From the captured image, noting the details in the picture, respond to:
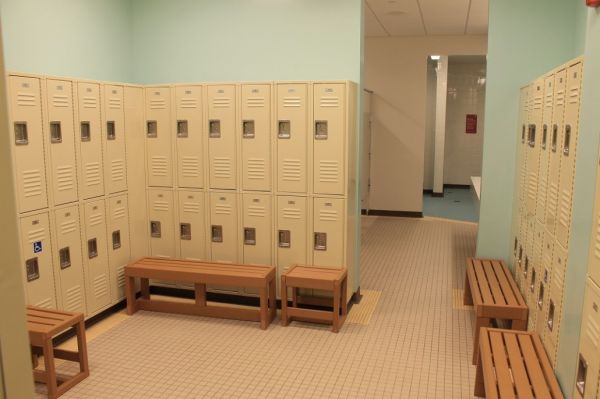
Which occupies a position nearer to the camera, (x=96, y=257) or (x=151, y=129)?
(x=96, y=257)

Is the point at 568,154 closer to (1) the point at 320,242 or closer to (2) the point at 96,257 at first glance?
(1) the point at 320,242

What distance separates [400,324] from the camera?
439 centimetres

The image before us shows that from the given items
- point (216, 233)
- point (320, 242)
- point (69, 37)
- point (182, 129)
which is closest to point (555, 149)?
point (320, 242)

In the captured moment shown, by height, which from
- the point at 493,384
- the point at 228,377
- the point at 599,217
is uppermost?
the point at 599,217

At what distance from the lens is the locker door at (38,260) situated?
11.7 feet

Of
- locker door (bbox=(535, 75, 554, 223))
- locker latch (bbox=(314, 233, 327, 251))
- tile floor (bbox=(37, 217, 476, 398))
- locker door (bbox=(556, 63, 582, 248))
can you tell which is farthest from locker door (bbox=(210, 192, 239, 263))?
locker door (bbox=(556, 63, 582, 248))

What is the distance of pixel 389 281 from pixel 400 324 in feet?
4.02

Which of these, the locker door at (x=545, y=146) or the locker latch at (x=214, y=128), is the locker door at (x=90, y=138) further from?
the locker door at (x=545, y=146)

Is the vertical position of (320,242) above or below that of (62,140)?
below

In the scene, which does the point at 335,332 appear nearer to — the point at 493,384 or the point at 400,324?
the point at 400,324

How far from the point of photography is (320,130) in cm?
437

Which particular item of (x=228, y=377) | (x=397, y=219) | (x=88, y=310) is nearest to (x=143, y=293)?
(x=88, y=310)

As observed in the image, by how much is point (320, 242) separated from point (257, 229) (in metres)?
0.60

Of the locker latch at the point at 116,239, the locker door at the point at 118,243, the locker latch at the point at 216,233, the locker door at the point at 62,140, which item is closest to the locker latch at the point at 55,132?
the locker door at the point at 62,140
